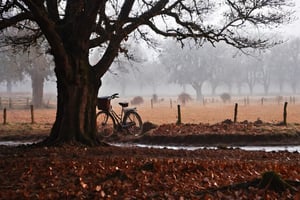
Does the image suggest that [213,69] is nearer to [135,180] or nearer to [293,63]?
[293,63]

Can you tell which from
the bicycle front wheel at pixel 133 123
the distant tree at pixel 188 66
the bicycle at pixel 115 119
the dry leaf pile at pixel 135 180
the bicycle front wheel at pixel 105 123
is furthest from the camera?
the distant tree at pixel 188 66

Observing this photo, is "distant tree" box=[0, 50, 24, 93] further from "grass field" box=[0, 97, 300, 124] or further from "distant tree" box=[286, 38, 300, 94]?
"distant tree" box=[286, 38, 300, 94]

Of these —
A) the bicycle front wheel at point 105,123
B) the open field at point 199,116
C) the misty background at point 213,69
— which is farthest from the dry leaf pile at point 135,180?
the misty background at point 213,69

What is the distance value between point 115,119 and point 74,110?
616 centimetres

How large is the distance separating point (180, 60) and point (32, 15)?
7904 cm

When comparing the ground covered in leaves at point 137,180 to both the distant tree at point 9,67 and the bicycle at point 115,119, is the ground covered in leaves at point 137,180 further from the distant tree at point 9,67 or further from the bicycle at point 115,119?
the distant tree at point 9,67

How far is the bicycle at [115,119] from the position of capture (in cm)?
1980

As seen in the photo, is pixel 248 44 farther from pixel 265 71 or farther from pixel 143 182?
pixel 265 71

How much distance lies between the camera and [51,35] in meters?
12.9

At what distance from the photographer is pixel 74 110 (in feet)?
46.1

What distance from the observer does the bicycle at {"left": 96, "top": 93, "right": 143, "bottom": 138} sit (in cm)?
1980

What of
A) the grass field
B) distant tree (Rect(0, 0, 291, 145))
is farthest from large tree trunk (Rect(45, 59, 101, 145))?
the grass field

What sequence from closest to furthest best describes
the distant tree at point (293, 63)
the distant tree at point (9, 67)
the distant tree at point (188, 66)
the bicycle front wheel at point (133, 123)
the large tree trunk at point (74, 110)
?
the large tree trunk at point (74, 110) < the bicycle front wheel at point (133, 123) < the distant tree at point (9, 67) < the distant tree at point (188, 66) < the distant tree at point (293, 63)

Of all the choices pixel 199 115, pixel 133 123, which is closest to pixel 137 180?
pixel 133 123
